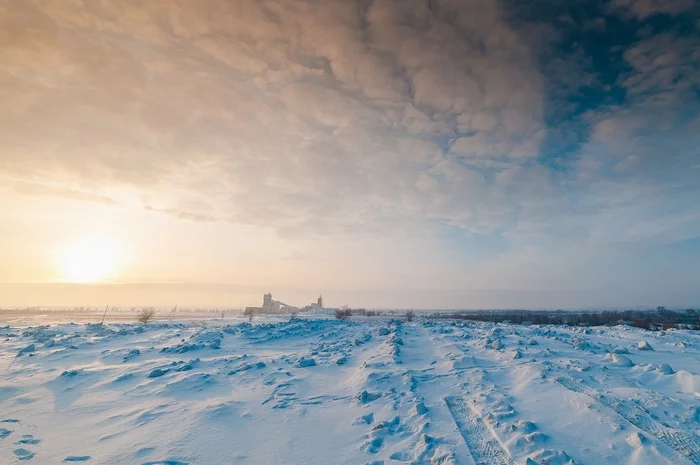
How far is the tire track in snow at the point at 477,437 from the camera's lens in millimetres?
6402

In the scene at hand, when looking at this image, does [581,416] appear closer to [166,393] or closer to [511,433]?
[511,433]

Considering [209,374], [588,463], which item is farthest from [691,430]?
[209,374]

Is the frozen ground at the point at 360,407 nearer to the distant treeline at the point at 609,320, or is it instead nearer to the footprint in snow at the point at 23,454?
the footprint in snow at the point at 23,454

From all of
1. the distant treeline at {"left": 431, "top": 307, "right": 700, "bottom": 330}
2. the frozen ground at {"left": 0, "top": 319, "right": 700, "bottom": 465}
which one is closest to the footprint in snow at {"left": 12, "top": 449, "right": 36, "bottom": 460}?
the frozen ground at {"left": 0, "top": 319, "right": 700, "bottom": 465}

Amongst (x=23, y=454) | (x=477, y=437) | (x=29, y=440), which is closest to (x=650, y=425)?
(x=477, y=437)

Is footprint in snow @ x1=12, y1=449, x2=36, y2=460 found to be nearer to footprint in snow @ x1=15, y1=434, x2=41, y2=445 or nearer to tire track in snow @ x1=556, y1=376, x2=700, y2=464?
footprint in snow @ x1=15, y1=434, x2=41, y2=445

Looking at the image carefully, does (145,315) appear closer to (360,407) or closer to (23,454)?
(23,454)

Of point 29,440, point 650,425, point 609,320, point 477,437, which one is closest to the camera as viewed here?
point 650,425

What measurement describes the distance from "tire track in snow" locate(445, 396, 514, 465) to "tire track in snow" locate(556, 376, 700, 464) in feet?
10.4

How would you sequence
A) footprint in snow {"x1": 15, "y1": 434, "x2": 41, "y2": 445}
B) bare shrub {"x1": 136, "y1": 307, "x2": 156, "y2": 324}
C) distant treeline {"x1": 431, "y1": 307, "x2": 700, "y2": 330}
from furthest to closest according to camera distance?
distant treeline {"x1": 431, "y1": 307, "x2": 700, "y2": 330}
bare shrub {"x1": 136, "y1": 307, "x2": 156, "y2": 324}
footprint in snow {"x1": 15, "y1": 434, "x2": 41, "y2": 445}

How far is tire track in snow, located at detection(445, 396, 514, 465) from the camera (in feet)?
21.0

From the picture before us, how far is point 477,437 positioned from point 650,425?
3.79 meters

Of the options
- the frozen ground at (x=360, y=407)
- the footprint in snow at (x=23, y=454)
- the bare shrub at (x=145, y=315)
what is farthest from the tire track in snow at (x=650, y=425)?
the bare shrub at (x=145, y=315)

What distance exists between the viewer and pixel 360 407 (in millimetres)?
9469
